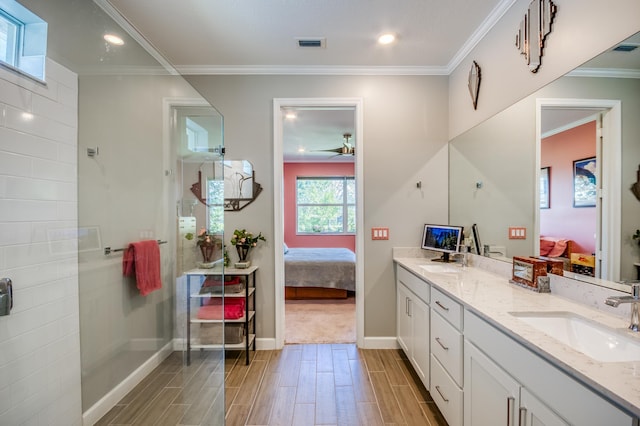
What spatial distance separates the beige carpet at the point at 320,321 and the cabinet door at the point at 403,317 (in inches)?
21.7

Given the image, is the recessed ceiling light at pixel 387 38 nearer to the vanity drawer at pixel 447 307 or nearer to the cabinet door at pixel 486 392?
the vanity drawer at pixel 447 307

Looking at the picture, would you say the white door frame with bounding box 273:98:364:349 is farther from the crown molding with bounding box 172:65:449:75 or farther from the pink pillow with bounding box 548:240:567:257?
the pink pillow with bounding box 548:240:567:257

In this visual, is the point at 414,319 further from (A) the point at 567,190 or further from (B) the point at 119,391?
(B) the point at 119,391

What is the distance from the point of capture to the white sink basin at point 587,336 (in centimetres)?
97

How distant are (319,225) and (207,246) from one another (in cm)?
456

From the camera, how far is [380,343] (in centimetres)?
263

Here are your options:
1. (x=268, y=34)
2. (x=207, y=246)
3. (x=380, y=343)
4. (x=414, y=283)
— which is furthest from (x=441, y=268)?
(x=268, y=34)

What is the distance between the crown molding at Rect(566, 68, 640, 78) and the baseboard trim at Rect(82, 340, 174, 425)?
2.99 metres

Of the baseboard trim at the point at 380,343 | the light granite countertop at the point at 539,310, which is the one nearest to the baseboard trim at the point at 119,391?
the baseboard trim at the point at 380,343

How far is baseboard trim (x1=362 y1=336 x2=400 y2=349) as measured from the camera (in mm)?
2627

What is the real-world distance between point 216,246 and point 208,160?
74 cm

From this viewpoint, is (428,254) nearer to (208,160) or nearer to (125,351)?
(208,160)

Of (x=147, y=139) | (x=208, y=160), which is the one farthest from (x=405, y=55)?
(x=147, y=139)

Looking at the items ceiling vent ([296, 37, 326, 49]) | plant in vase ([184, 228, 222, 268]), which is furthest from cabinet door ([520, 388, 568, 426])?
ceiling vent ([296, 37, 326, 49])
